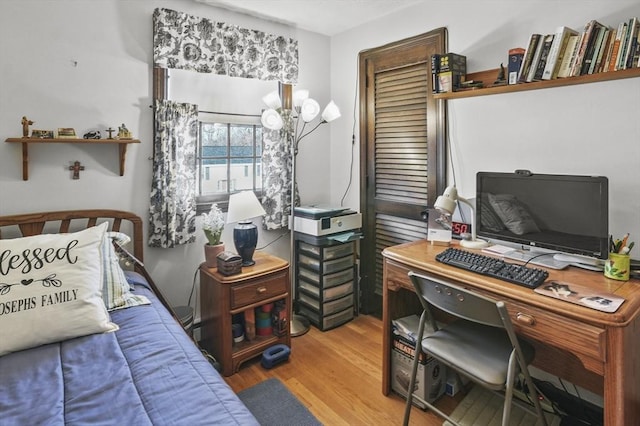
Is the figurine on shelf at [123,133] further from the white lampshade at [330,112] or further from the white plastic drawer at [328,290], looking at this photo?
the white plastic drawer at [328,290]

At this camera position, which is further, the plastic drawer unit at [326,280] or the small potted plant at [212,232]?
the plastic drawer unit at [326,280]

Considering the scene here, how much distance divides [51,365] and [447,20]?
2.79 meters

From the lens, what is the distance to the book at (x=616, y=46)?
165 centimetres

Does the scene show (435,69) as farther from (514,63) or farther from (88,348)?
(88,348)

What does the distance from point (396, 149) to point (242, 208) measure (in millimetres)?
1237

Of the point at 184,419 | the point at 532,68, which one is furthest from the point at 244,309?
the point at 532,68

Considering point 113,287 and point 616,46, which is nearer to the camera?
point 616,46

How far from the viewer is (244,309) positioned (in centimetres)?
239

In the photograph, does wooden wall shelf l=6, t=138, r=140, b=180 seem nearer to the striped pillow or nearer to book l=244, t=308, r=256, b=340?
the striped pillow

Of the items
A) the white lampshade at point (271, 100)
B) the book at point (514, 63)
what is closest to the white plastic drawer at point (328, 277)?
the white lampshade at point (271, 100)

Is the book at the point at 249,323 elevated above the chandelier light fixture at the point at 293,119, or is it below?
below

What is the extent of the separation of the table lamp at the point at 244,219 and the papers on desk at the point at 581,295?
1.65m

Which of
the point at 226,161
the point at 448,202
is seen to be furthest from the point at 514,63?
the point at 226,161

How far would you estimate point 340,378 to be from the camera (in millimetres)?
2346
